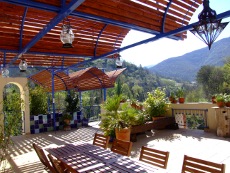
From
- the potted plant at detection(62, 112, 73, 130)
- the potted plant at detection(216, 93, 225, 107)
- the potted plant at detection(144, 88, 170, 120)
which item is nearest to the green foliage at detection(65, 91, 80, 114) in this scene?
the potted plant at detection(62, 112, 73, 130)

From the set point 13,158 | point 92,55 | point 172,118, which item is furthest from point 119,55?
point 13,158

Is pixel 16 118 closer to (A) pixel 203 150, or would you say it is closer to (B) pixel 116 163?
(B) pixel 116 163

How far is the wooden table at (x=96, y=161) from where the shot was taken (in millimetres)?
2746

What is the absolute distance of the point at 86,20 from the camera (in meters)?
5.39

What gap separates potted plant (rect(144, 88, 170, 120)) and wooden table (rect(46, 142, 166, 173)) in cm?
478

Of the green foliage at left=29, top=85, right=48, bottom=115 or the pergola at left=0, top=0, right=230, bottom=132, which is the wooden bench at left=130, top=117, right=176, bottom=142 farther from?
the green foliage at left=29, top=85, right=48, bottom=115

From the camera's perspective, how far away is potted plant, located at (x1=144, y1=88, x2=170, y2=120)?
27.5ft

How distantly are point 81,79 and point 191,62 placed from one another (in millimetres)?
73471

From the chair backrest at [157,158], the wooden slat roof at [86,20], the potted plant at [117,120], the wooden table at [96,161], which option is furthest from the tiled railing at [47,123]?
the chair backrest at [157,158]

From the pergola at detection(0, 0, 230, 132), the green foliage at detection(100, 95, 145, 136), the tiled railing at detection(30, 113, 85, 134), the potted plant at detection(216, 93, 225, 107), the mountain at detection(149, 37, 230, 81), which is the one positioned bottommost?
the tiled railing at detection(30, 113, 85, 134)

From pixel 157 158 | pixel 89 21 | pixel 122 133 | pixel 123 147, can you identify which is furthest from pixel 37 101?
pixel 157 158

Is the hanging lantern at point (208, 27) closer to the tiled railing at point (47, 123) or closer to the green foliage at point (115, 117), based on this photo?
the green foliage at point (115, 117)

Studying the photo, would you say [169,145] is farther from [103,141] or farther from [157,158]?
[157,158]

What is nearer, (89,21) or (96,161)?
(96,161)
